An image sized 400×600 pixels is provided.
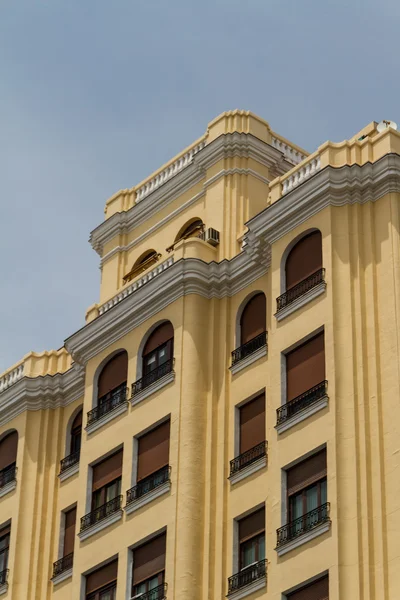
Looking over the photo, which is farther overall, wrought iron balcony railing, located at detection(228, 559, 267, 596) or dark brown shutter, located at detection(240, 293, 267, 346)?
dark brown shutter, located at detection(240, 293, 267, 346)

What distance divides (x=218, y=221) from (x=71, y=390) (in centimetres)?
852

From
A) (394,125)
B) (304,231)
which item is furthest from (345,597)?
(394,125)

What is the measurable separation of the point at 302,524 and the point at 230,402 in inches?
260

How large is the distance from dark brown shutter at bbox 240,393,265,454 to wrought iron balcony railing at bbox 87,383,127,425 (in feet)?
16.5

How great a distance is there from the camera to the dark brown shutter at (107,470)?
52.0 meters

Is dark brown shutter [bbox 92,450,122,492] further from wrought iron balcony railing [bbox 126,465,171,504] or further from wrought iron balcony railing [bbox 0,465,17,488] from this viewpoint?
wrought iron balcony railing [bbox 0,465,17,488]

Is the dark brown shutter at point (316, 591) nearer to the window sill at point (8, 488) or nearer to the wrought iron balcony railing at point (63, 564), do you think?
the wrought iron balcony railing at point (63, 564)

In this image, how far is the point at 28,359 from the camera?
59469mm

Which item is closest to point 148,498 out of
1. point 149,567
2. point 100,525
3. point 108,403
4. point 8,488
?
point 149,567

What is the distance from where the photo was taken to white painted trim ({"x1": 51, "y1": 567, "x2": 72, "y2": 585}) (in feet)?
175

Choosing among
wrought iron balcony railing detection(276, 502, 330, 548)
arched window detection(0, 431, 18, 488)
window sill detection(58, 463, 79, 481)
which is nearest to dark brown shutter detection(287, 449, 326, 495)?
wrought iron balcony railing detection(276, 502, 330, 548)

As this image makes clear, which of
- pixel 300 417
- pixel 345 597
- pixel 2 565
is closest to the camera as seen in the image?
pixel 345 597

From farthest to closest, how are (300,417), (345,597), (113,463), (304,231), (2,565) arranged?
(2,565), (113,463), (304,231), (300,417), (345,597)

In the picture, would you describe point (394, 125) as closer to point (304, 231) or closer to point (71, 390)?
point (304, 231)
